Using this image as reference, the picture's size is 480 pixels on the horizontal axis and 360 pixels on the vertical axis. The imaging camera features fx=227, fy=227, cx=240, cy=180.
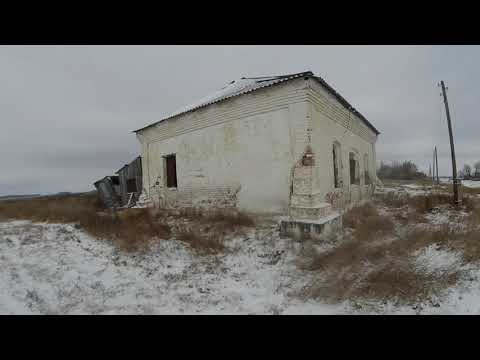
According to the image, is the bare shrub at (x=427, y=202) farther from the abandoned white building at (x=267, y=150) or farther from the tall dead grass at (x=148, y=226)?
the tall dead grass at (x=148, y=226)

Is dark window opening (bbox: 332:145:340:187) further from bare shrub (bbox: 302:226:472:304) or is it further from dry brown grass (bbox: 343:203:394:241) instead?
bare shrub (bbox: 302:226:472:304)

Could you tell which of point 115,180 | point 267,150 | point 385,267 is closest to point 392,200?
point 267,150

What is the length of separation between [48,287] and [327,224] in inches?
221

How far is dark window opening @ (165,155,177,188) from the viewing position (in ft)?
33.6

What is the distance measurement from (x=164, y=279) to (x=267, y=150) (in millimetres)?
4546

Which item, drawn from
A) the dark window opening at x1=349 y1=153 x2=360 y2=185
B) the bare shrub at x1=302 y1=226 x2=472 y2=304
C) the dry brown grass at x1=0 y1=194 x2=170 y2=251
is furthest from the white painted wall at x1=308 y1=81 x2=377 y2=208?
the dry brown grass at x1=0 y1=194 x2=170 y2=251

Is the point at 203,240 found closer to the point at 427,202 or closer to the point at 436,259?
the point at 436,259

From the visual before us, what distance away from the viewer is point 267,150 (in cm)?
696

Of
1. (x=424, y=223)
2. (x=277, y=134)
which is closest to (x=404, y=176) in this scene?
(x=424, y=223)

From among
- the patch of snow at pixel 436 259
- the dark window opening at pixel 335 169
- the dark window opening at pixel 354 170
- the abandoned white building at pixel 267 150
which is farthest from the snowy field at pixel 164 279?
the dark window opening at pixel 354 170

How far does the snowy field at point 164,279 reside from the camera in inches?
118

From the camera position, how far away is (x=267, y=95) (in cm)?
680

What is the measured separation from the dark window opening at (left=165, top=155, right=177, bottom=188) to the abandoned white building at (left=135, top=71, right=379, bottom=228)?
1.8 inches

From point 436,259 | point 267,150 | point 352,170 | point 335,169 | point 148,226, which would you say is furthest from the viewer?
point 352,170
